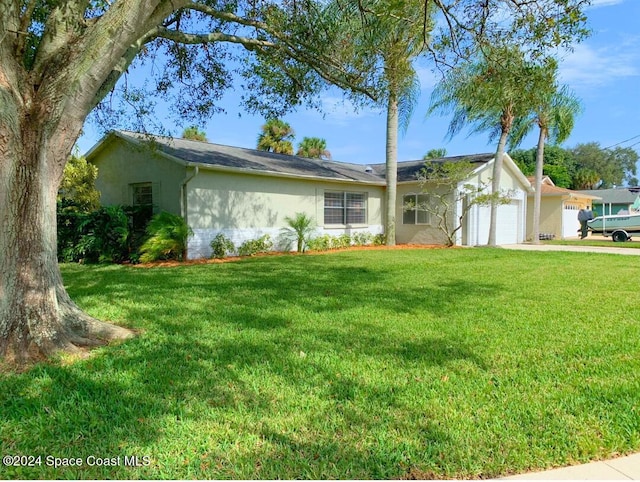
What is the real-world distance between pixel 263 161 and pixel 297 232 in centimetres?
305

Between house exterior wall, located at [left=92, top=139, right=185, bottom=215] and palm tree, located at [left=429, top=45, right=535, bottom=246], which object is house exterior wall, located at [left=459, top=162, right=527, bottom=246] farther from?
house exterior wall, located at [left=92, top=139, right=185, bottom=215]

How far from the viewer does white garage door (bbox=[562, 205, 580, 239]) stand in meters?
25.8

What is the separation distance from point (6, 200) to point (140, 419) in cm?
254

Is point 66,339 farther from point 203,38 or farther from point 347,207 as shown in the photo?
point 347,207

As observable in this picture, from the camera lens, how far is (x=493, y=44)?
7000 mm

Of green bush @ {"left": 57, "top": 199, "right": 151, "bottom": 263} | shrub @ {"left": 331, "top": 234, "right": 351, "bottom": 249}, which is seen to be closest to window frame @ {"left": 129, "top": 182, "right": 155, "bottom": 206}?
green bush @ {"left": 57, "top": 199, "right": 151, "bottom": 263}

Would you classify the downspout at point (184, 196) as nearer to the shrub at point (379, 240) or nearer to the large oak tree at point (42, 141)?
the large oak tree at point (42, 141)

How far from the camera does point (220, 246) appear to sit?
13.3m

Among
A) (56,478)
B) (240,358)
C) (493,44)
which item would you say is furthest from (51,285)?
(493,44)

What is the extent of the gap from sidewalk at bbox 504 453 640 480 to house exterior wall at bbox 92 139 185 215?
11813 mm

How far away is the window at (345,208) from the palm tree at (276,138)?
12684mm

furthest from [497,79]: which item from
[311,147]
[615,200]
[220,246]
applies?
[615,200]

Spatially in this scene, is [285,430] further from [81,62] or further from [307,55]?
[307,55]

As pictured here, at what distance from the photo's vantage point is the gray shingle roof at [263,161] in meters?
13.2
